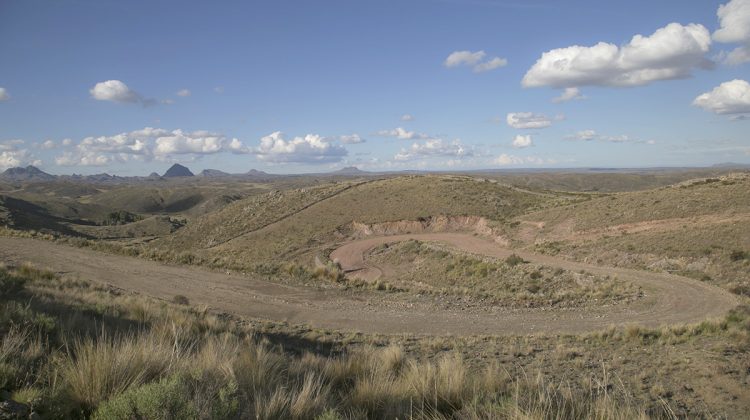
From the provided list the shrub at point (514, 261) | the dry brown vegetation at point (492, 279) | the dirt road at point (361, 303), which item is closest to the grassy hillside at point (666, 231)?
the dirt road at point (361, 303)

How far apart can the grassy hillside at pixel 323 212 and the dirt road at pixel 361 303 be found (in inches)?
780

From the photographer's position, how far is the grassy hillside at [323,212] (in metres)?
48.3

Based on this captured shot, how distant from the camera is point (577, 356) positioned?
1125cm

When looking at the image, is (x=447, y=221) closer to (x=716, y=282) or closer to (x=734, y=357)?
(x=716, y=282)

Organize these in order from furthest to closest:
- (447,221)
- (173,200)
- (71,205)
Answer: (173,200) → (71,205) → (447,221)

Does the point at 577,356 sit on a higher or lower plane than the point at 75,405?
lower

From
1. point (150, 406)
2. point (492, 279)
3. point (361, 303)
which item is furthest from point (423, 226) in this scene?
point (150, 406)

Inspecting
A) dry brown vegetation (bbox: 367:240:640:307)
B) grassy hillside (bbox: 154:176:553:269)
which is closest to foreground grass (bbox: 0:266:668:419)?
dry brown vegetation (bbox: 367:240:640:307)

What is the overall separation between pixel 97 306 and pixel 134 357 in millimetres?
6704

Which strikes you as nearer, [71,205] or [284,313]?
[284,313]

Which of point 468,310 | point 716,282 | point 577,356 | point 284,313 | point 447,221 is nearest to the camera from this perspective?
point 577,356

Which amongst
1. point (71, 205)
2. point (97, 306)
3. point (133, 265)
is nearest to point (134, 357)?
point (97, 306)

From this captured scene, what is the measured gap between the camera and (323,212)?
56531 mm

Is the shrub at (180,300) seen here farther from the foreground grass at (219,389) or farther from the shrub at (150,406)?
the shrub at (150,406)
